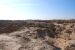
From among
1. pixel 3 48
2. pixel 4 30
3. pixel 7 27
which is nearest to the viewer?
pixel 3 48

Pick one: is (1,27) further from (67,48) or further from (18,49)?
(67,48)

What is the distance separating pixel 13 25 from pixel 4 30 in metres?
2.88

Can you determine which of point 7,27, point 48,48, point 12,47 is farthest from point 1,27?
point 48,48

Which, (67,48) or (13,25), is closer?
(67,48)

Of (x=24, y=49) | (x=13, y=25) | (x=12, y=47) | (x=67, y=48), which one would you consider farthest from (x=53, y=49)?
(x=13, y=25)

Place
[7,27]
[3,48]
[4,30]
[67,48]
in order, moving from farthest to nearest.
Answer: [7,27]
[4,30]
[3,48]
[67,48]

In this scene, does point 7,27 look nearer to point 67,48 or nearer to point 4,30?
point 4,30

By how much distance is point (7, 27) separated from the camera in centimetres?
2292

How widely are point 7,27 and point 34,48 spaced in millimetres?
12241

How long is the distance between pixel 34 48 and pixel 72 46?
261 centimetres

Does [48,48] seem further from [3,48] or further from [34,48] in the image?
[3,48]

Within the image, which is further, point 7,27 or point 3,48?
point 7,27

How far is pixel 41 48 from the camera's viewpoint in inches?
444

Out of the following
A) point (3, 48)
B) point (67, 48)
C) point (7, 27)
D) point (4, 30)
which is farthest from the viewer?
point (7, 27)
